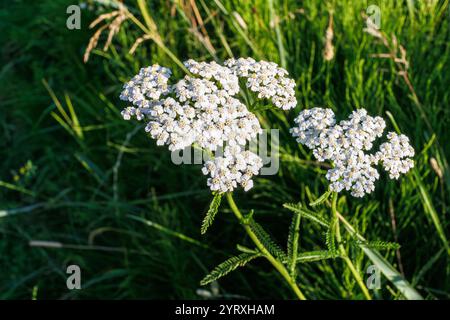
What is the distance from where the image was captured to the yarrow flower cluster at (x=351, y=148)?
168cm

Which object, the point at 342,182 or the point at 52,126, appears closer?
the point at 342,182

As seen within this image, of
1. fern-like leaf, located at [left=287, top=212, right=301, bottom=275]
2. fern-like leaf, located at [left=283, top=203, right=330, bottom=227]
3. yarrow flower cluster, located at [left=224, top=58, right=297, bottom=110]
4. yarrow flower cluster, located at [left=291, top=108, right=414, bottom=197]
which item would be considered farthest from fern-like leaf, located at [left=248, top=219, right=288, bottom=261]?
yarrow flower cluster, located at [left=224, top=58, right=297, bottom=110]

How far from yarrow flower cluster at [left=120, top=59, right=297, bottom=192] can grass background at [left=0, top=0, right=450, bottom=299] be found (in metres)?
0.52

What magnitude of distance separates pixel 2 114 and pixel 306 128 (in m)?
2.58

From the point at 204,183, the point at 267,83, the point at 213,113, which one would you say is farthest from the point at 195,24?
the point at 213,113

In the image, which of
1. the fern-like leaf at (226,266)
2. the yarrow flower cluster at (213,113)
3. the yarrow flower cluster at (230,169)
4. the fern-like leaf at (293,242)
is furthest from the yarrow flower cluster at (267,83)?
the fern-like leaf at (226,266)

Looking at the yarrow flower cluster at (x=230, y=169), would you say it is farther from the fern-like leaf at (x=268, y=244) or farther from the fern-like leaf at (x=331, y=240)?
the fern-like leaf at (x=331, y=240)

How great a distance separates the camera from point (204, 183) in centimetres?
280

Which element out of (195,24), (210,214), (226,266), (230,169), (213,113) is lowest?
(226,266)

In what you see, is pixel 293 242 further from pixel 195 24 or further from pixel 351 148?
pixel 195 24

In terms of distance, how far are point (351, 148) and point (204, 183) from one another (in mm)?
1204

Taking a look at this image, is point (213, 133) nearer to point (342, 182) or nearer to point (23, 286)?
point (342, 182)

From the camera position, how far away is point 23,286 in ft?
9.34
